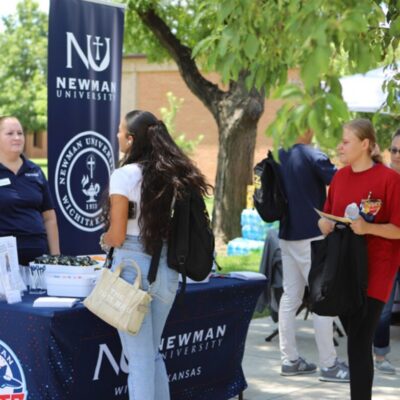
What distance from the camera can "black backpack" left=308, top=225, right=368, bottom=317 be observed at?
4.55 m

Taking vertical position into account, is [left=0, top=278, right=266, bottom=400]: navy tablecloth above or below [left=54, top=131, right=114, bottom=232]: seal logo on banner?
below

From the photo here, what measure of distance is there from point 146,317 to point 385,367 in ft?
9.38

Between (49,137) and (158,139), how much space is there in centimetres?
208

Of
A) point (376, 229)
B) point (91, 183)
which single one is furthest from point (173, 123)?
point (376, 229)

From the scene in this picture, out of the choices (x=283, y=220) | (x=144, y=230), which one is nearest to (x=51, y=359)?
(x=144, y=230)

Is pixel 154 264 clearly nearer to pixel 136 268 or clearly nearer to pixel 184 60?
pixel 136 268

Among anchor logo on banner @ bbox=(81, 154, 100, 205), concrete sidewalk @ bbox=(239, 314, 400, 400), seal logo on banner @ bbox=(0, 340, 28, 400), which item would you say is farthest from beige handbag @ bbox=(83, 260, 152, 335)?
anchor logo on banner @ bbox=(81, 154, 100, 205)

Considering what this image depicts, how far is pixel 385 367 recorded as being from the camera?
6.52 metres

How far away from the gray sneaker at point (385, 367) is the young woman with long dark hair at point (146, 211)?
8.69 ft

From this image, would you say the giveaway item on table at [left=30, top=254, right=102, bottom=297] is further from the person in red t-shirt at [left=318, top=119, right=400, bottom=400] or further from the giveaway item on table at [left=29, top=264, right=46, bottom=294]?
the person in red t-shirt at [left=318, top=119, right=400, bottom=400]

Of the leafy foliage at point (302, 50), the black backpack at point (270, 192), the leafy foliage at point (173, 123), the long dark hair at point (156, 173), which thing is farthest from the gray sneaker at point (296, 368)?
the leafy foliage at point (173, 123)

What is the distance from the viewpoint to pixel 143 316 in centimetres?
419

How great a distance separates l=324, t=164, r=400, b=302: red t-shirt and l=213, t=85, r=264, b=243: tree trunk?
8736mm

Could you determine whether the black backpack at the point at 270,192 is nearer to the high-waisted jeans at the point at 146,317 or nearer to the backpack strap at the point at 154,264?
the high-waisted jeans at the point at 146,317
